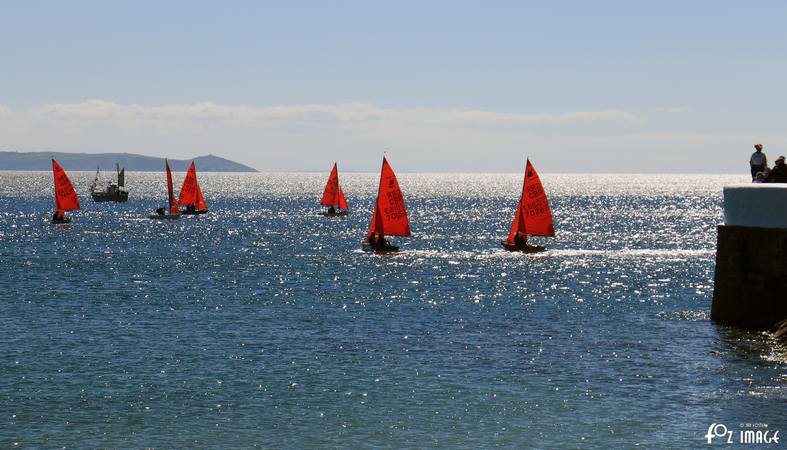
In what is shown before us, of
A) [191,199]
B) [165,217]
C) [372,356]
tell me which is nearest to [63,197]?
[165,217]

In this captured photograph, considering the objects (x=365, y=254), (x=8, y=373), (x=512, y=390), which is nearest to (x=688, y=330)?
(x=512, y=390)

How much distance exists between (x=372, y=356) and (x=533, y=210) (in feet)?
136

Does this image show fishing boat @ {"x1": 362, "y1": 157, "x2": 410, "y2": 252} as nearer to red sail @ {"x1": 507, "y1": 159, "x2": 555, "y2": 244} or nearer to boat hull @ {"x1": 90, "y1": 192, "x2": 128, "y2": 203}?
red sail @ {"x1": 507, "y1": 159, "x2": 555, "y2": 244}

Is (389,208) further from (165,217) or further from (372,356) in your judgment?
(165,217)

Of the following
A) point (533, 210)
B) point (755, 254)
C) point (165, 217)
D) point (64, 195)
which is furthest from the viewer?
point (165, 217)

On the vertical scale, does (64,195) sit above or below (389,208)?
below

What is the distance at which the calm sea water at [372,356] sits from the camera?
2634 centimetres

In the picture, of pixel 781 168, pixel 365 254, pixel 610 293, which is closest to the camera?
pixel 781 168

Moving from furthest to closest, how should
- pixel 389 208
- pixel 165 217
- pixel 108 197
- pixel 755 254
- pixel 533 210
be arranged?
pixel 108 197 < pixel 165 217 < pixel 533 210 < pixel 389 208 < pixel 755 254

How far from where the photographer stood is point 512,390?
30.4 metres

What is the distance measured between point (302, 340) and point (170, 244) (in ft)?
193

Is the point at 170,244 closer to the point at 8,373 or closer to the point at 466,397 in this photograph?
the point at 8,373

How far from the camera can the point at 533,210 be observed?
75250 mm

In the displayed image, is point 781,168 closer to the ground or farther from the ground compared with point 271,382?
farther from the ground
